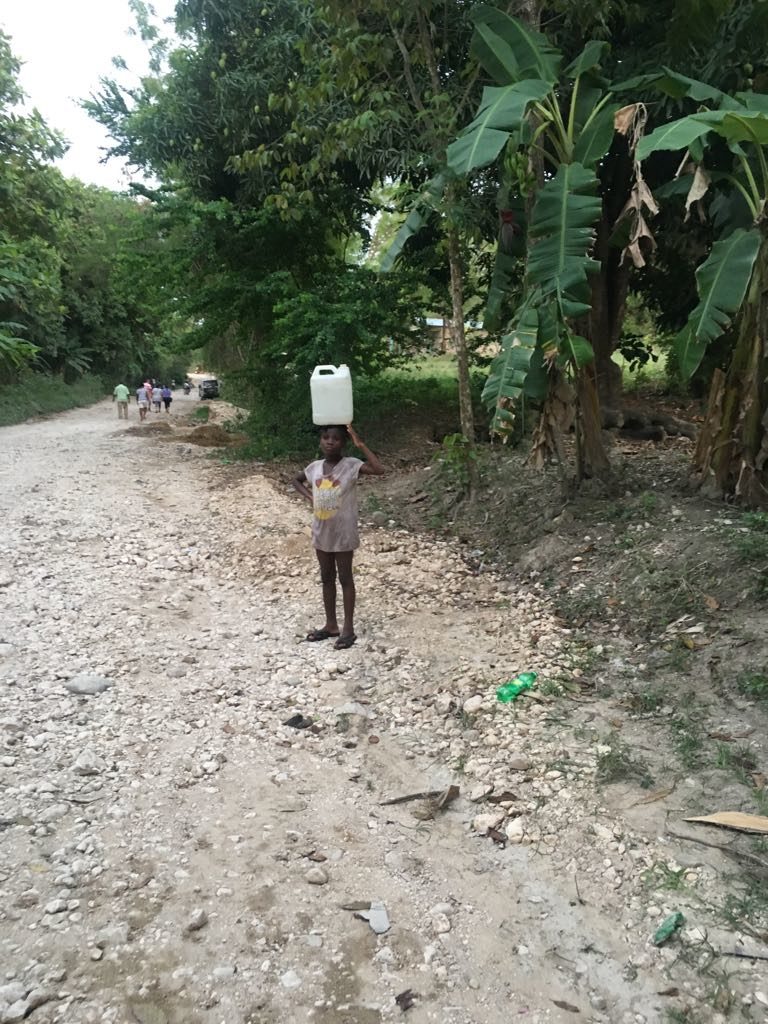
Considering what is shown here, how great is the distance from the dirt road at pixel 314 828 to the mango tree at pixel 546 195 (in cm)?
173

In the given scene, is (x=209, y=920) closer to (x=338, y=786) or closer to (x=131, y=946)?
(x=131, y=946)

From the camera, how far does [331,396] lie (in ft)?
14.4

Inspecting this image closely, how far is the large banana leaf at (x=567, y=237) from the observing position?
464 centimetres

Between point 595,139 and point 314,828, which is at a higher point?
point 595,139

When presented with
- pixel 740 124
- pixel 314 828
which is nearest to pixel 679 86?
pixel 740 124

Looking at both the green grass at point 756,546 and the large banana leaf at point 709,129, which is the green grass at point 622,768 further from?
the large banana leaf at point 709,129

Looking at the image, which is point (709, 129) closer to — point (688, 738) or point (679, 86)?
point (679, 86)

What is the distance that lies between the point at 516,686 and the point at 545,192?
3.51 m

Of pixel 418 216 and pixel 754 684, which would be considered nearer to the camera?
pixel 754 684

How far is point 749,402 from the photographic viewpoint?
5070 millimetres

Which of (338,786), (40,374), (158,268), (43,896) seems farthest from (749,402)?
(40,374)

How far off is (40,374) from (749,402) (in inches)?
1073

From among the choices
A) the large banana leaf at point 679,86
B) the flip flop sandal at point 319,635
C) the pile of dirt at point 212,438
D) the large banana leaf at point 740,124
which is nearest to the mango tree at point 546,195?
the large banana leaf at point 679,86

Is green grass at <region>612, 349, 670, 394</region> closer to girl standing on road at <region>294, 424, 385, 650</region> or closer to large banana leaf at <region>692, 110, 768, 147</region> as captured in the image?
large banana leaf at <region>692, 110, 768, 147</region>
